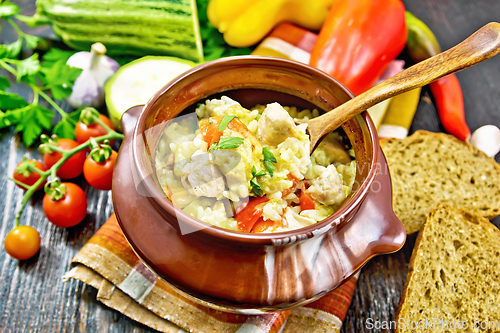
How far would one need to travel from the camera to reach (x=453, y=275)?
7.09 feet

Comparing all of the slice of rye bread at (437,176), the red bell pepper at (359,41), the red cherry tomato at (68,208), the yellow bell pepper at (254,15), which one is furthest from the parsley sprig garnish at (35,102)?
the slice of rye bread at (437,176)

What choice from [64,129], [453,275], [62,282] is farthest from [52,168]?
[453,275]

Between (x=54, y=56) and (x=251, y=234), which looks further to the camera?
(x=54, y=56)

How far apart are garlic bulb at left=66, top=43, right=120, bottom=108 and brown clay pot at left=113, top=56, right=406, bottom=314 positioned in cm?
123

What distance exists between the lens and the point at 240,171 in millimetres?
1497

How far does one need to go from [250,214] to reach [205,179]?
24cm

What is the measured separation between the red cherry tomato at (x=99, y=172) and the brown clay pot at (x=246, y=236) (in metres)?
0.59

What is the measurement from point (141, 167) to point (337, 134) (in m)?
1.02

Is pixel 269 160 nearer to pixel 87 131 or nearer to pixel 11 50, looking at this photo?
pixel 87 131

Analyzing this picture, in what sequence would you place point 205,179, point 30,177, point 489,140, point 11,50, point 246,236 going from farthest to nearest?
1. point 11,50
2. point 489,140
3. point 30,177
4. point 205,179
5. point 246,236

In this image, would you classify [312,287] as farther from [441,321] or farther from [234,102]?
[441,321]

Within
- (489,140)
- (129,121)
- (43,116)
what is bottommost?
(43,116)

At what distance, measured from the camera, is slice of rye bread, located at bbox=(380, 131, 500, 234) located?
2423 mm

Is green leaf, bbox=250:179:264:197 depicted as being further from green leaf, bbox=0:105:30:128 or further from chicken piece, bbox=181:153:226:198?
green leaf, bbox=0:105:30:128
